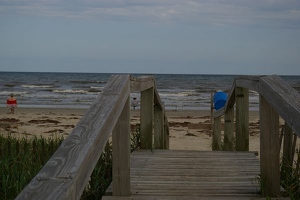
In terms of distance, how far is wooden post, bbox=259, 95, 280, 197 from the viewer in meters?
4.00

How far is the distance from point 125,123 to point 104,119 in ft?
3.25

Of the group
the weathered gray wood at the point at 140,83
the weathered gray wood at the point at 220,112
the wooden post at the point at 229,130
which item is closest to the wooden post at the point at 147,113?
the weathered gray wood at the point at 140,83

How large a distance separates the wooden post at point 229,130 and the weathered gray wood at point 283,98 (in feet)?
11.6

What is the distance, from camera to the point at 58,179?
6.40 feet

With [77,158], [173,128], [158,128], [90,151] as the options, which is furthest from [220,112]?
[173,128]

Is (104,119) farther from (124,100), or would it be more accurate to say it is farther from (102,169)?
(102,169)

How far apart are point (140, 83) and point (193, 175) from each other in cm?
98

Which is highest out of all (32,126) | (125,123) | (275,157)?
(125,123)

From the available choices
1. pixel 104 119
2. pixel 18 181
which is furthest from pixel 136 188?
pixel 104 119

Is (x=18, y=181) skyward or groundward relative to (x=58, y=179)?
groundward

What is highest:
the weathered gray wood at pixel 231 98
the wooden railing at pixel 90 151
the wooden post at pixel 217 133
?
the wooden railing at pixel 90 151

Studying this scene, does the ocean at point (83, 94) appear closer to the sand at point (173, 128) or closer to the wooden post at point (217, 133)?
the wooden post at point (217, 133)

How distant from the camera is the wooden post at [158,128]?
22.8 feet

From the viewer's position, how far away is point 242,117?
619cm
